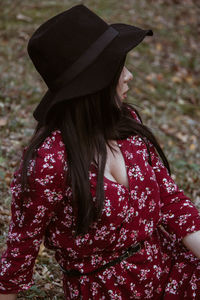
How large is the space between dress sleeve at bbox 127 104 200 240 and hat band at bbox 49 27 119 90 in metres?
0.64

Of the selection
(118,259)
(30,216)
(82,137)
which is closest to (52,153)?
(82,137)

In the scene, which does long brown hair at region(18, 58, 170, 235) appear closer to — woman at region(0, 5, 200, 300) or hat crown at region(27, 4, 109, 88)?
woman at region(0, 5, 200, 300)

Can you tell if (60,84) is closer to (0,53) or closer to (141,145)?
(141,145)

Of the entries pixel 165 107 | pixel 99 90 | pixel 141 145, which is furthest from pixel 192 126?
pixel 99 90

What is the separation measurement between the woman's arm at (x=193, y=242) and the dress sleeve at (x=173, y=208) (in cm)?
2

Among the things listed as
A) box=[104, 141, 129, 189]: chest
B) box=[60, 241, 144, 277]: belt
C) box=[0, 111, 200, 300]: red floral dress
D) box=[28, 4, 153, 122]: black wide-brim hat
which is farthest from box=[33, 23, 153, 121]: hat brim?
box=[60, 241, 144, 277]: belt

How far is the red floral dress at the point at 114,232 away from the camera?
1724 millimetres

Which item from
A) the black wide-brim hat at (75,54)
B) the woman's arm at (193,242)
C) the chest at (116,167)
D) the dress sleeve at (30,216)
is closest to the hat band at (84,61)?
A: the black wide-brim hat at (75,54)

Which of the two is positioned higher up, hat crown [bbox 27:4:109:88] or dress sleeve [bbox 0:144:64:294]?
hat crown [bbox 27:4:109:88]

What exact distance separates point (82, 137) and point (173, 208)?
25.1 inches

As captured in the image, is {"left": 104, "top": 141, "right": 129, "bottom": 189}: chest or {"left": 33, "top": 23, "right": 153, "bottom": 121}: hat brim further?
{"left": 104, "top": 141, "right": 129, "bottom": 189}: chest

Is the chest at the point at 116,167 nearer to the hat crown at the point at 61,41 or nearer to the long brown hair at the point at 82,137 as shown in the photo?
the long brown hair at the point at 82,137

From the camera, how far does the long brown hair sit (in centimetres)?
170

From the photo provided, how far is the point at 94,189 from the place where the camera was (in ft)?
5.74
